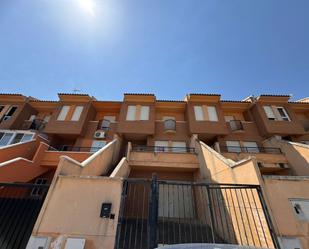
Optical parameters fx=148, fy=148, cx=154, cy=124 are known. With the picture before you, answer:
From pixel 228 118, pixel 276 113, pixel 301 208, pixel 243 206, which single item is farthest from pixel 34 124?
pixel 276 113

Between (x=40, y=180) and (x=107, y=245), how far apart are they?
10398 millimetres

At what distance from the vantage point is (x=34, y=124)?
1521 centimetres

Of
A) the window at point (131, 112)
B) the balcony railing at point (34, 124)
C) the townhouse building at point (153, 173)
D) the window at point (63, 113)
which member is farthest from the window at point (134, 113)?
the balcony railing at point (34, 124)

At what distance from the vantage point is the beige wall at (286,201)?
13.5 ft

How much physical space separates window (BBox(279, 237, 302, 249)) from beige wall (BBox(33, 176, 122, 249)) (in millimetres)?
4491

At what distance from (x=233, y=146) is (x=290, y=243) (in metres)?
10.6

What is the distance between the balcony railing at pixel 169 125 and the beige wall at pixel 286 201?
1021cm

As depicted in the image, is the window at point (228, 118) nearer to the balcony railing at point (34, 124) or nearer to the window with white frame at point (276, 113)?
the window with white frame at point (276, 113)

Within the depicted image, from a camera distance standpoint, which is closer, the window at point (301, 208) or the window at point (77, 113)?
A: the window at point (301, 208)

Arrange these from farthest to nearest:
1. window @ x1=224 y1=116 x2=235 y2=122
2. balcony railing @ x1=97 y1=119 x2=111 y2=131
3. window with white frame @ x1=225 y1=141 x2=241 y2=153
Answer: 1. window @ x1=224 y1=116 x2=235 y2=122
2. balcony railing @ x1=97 y1=119 x2=111 y2=131
3. window with white frame @ x1=225 y1=141 x2=241 y2=153

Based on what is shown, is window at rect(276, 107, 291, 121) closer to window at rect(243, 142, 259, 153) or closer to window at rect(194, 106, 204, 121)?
window at rect(243, 142, 259, 153)

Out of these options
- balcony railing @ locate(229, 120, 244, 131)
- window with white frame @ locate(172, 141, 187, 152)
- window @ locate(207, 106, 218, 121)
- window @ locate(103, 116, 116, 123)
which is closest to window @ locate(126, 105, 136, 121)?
window @ locate(103, 116, 116, 123)

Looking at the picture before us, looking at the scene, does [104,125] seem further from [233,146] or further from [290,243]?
[290,243]

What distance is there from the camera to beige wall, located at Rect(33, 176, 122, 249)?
13.0 ft
